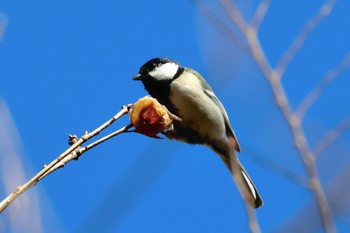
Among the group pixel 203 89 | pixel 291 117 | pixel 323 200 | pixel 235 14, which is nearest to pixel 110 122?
pixel 235 14

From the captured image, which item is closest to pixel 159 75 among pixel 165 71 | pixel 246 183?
pixel 165 71

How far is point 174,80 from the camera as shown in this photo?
3.75 m

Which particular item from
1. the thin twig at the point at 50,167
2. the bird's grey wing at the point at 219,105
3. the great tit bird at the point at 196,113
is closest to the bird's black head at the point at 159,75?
the great tit bird at the point at 196,113

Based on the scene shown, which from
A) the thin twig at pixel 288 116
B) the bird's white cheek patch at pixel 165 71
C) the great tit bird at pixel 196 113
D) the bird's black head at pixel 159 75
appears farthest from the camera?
the bird's white cheek patch at pixel 165 71

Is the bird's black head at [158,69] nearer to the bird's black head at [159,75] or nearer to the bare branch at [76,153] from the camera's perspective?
the bird's black head at [159,75]

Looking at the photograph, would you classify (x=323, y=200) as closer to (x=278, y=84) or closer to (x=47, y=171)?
(x=278, y=84)

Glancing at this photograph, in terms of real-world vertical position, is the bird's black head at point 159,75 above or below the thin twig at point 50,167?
above

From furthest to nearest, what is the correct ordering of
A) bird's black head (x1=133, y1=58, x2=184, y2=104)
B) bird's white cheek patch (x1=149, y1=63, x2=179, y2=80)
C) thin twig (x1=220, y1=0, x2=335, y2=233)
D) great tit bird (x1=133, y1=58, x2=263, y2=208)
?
bird's white cheek patch (x1=149, y1=63, x2=179, y2=80) < bird's black head (x1=133, y1=58, x2=184, y2=104) < great tit bird (x1=133, y1=58, x2=263, y2=208) < thin twig (x1=220, y1=0, x2=335, y2=233)

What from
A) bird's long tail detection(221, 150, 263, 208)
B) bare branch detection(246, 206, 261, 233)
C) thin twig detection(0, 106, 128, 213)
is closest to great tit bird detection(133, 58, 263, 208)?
bird's long tail detection(221, 150, 263, 208)

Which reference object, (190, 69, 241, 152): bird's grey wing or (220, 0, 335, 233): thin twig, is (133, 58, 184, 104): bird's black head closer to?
(190, 69, 241, 152): bird's grey wing

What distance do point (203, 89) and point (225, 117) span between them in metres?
0.25

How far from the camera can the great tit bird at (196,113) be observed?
11.9 feet

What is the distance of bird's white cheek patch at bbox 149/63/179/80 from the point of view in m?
3.86

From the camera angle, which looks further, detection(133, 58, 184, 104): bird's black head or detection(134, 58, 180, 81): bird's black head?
detection(134, 58, 180, 81): bird's black head
